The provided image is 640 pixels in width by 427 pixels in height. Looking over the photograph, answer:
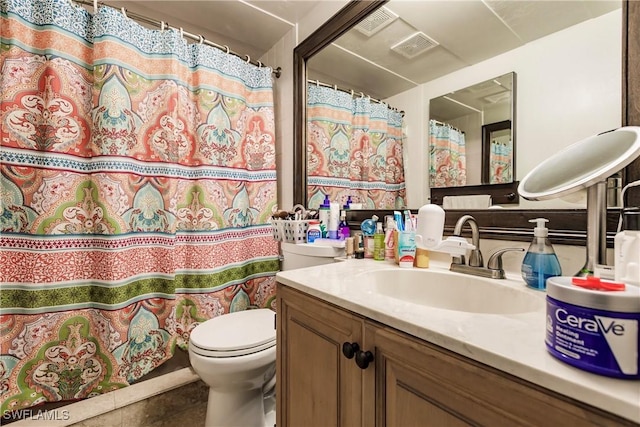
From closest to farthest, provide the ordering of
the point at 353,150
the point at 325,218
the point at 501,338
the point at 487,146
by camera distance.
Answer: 1. the point at 501,338
2. the point at 487,146
3. the point at 325,218
4. the point at 353,150

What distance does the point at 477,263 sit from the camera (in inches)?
31.2

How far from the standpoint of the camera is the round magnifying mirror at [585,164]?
0.52 m

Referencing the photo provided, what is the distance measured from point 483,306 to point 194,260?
1357 mm

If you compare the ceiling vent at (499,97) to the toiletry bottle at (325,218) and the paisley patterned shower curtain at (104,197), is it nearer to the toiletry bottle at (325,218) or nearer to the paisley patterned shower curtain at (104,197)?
the toiletry bottle at (325,218)

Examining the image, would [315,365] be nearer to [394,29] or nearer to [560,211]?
[560,211]

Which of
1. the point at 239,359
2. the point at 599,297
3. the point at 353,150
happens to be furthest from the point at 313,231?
the point at 599,297

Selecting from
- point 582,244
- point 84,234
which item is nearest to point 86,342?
point 84,234

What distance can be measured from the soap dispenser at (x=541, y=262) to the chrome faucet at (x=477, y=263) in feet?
0.26

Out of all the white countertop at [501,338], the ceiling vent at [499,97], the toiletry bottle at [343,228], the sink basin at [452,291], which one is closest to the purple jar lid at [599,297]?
the white countertop at [501,338]

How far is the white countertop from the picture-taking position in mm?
305

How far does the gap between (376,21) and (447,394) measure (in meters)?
1.40

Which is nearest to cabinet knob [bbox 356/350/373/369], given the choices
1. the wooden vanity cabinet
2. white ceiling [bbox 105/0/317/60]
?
the wooden vanity cabinet

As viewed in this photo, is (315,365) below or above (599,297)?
below

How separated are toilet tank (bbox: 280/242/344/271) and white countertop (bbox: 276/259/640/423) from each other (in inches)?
15.3
